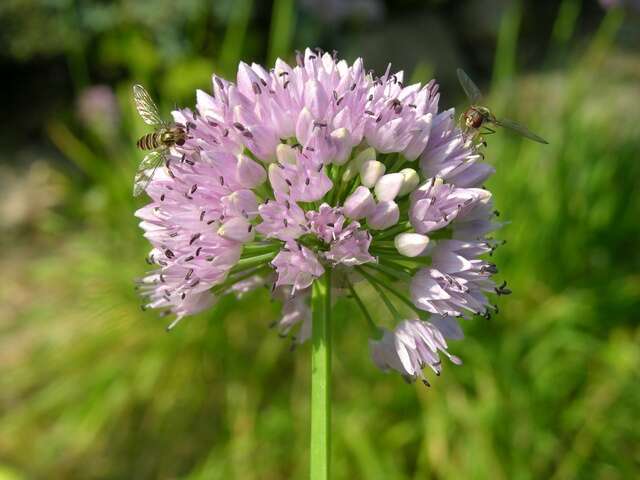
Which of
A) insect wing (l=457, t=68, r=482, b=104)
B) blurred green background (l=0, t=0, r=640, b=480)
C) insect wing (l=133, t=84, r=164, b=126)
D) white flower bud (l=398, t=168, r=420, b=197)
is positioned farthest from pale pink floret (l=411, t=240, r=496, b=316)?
blurred green background (l=0, t=0, r=640, b=480)

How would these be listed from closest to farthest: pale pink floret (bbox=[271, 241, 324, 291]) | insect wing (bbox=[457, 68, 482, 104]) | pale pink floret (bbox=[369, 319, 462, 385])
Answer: pale pink floret (bbox=[271, 241, 324, 291]) < pale pink floret (bbox=[369, 319, 462, 385]) < insect wing (bbox=[457, 68, 482, 104])

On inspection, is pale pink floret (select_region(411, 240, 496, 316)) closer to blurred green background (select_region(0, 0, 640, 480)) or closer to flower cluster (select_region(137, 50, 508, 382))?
flower cluster (select_region(137, 50, 508, 382))

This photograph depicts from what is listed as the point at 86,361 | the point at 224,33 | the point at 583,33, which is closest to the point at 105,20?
the point at 224,33

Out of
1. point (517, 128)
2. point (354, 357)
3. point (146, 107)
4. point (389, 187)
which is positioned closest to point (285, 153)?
point (389, 187)

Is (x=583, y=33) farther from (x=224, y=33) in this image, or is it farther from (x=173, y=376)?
(x=173, y=376)

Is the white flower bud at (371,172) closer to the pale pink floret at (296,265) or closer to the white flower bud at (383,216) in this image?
the white flower bud at (383,216)

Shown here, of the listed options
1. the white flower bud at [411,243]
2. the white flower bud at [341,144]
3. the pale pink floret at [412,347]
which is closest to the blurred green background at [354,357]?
the pale pink floret at [412,347]
